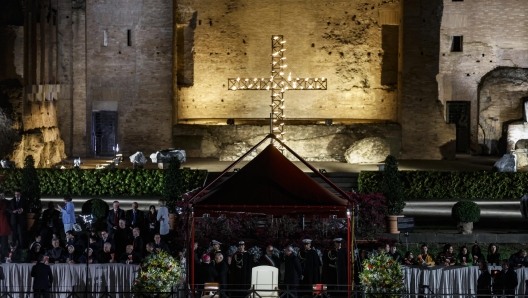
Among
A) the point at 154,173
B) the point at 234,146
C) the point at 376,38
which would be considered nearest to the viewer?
the point at 154,173

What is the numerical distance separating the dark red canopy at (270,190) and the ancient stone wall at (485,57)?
65.7 feet

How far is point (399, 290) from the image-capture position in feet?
52.9

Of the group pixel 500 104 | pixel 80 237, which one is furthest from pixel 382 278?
pixel 500 104

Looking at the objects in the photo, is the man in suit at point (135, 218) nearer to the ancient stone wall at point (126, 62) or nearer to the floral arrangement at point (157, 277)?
the floral arrangement at point (157, 277)

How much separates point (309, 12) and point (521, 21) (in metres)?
7.61

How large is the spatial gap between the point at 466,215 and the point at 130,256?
805cm

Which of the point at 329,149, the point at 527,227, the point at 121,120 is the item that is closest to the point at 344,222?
the point at 527,227

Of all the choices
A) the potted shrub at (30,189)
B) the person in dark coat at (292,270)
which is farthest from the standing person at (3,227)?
the person in dark coat at (292,270)

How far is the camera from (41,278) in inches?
671

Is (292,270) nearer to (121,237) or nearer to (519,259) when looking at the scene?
(121,237)

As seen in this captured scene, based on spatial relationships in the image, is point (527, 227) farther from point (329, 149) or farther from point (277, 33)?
point (277, 33)

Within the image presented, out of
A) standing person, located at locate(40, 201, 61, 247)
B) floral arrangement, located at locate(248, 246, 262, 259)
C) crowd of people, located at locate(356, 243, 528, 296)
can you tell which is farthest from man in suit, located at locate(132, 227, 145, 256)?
crowd of people, located at locate(356, 243, 528, 296)

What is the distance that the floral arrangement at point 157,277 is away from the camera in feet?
52.9

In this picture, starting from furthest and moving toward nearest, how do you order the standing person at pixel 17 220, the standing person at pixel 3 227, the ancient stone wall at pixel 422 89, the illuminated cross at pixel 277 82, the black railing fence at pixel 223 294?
the illuminated cross at pixel 277 82 → the ancient stone wall at pixel 422 89 → the standing person at pixel 17 220 → the standing person at pixel 3 227 → the black railing fence at pixel 223 294
